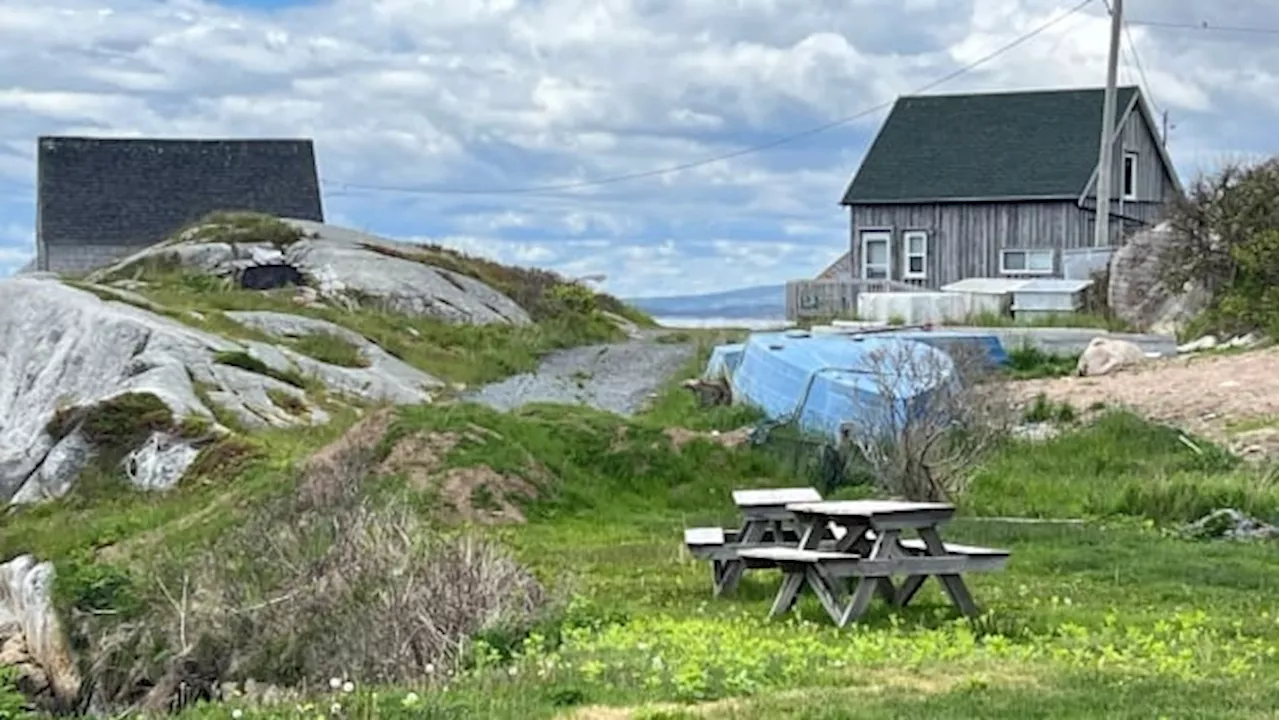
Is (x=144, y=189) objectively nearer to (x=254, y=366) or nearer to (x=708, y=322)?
(x=708, y=322)

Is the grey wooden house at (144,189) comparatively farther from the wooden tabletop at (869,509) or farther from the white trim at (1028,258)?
the wooden tabletop at (869,509)

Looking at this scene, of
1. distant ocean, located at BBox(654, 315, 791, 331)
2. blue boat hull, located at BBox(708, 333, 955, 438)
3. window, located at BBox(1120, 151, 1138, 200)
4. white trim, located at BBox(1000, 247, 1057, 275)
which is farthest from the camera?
distant ocean, located at BBox(654, 315, 791, 331)

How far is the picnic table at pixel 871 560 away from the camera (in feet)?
46.0

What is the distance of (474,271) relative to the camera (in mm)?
52938

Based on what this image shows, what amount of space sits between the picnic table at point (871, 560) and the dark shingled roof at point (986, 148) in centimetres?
4014

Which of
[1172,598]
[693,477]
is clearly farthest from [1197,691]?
[693,477]

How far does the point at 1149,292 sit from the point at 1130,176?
15820 millimetres

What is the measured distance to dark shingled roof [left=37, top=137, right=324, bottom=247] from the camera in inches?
2435

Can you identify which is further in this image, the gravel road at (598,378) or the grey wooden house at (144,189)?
→ the grey wooden house at (144,189)

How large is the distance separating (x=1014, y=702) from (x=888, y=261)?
47.3m

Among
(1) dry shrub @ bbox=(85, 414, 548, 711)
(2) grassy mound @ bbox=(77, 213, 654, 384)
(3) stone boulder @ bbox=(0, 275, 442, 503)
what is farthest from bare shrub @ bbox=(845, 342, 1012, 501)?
(2) grassy mound @ bbox=(77, 213, 654, 384)

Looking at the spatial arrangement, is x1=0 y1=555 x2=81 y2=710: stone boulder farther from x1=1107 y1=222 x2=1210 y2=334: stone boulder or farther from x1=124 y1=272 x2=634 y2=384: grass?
x1=1107 y1=222 x2=1210 y2=334: stone boulder

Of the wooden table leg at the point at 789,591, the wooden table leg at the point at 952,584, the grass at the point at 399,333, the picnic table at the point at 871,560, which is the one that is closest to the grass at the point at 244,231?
the grass at the point at 399,333

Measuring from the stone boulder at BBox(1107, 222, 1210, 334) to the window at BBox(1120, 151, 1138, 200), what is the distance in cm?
1295
